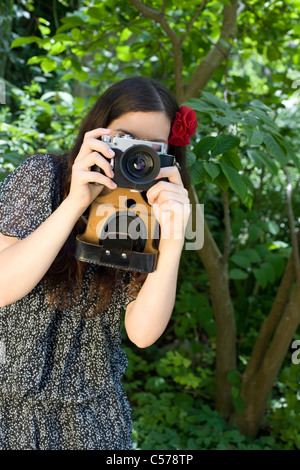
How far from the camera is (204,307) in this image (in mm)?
2307

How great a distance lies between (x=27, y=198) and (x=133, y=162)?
0.23 m

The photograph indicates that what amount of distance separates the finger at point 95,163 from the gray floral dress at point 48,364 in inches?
5.0

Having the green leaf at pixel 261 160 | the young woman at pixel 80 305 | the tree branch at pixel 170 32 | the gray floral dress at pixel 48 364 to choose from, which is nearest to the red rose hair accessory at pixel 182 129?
the young woman at pixel 80 305

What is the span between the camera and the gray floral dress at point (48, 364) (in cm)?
100

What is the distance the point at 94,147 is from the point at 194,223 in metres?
0.88

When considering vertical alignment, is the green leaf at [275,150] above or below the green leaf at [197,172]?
above

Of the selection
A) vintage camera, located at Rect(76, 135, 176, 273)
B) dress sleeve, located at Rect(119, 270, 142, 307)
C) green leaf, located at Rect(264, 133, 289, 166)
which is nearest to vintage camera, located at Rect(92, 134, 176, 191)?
vintage camera, located at Rect(76, 135, 176, 273)

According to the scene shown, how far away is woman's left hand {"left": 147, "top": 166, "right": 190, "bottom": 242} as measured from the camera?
0.94 meters

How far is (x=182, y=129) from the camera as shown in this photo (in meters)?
1.09

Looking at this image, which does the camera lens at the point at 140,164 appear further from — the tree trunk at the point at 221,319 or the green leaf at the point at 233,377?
the green leaf at the point at 233,377

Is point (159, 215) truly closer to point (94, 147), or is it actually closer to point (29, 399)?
point (94, 147)

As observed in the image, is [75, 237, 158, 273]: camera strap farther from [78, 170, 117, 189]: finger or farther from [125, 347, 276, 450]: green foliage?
[125, 347, 276, 450]: green foliage

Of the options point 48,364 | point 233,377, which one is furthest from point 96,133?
point 233,377

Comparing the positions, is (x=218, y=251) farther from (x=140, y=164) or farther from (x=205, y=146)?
(x=140, y=164)
